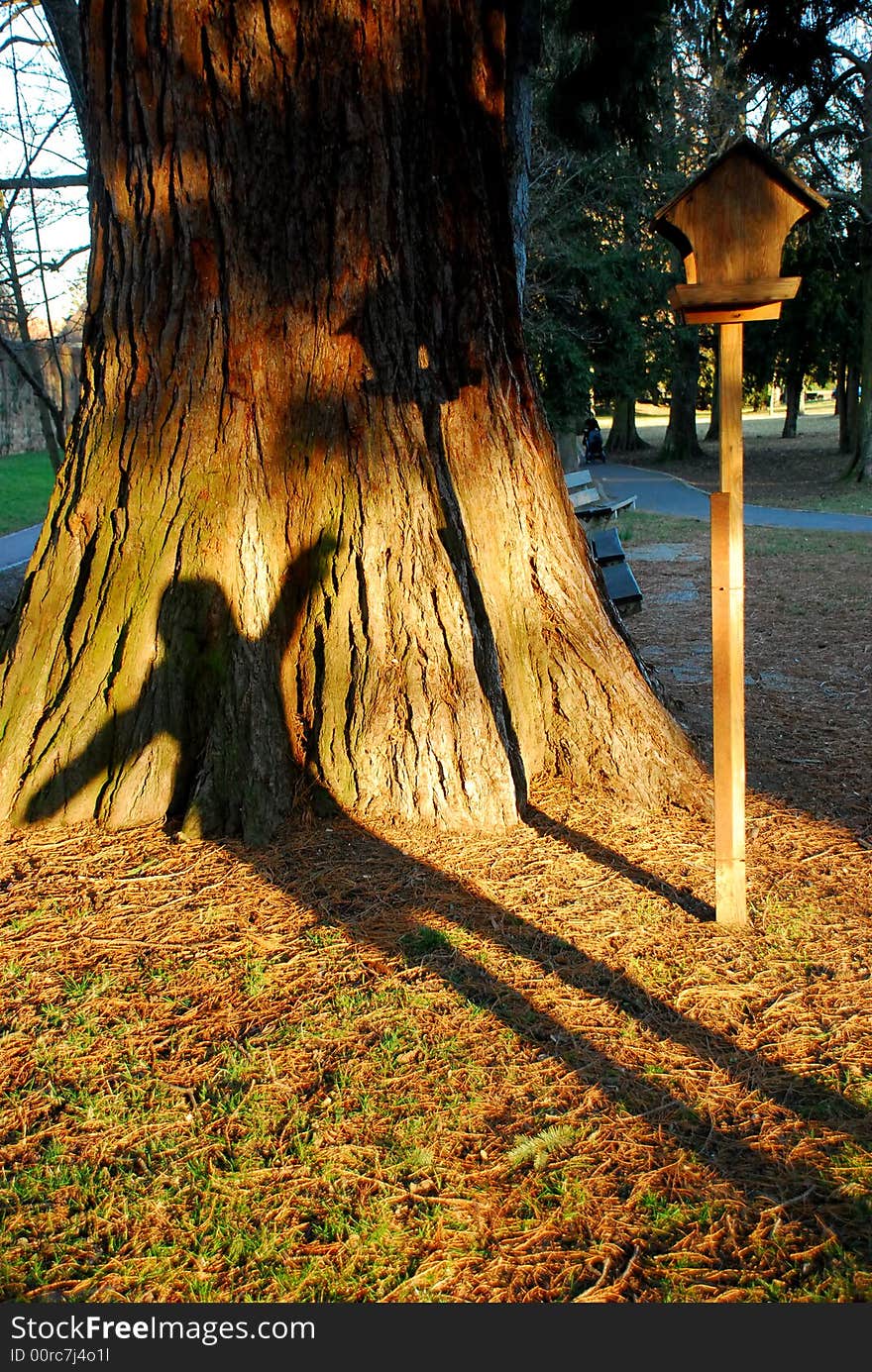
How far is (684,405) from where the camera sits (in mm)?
35438

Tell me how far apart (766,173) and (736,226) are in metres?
0.16

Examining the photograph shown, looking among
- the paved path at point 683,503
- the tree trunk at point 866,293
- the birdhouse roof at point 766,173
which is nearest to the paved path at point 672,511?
the paved path at point 683,503

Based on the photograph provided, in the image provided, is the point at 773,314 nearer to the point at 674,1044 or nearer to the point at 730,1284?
the point at 674,1044

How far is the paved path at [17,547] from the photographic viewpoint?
1672cm

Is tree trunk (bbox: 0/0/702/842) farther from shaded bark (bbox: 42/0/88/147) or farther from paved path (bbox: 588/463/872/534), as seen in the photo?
paved path (bbox: 588/463/872/534)

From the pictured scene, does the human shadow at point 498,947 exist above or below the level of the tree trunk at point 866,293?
below

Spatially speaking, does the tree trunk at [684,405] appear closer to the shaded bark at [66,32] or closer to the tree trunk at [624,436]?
the tree trunk at [624,436]

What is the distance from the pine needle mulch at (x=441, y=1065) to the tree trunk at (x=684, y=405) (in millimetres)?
29758

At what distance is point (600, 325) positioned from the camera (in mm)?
26375

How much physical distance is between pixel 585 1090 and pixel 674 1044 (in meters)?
0.36

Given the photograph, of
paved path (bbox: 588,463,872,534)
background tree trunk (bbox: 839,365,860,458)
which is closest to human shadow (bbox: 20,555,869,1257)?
paved path (bbox: 588,463,872,534)

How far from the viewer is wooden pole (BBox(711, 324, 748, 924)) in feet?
12.5

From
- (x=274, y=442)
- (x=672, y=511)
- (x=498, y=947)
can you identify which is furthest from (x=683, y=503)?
(x=498, y=947)

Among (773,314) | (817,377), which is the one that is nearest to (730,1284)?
(773,314)
